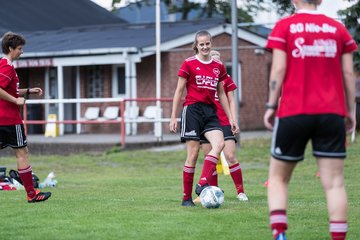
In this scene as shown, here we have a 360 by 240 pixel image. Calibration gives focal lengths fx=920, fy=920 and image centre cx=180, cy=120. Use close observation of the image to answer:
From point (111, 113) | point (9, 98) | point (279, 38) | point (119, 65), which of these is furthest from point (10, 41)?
point (119, 65)

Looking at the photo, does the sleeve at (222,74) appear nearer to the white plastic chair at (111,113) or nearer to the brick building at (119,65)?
the brick building at (119,65)

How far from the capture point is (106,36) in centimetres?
3628

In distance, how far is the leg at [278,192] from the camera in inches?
274

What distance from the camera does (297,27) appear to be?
6.93m

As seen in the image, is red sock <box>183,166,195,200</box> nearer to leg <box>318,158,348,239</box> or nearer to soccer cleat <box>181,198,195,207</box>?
soccer cleat <box>181,198,195,207</box>

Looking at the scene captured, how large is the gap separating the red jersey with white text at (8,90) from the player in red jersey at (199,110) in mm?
1817

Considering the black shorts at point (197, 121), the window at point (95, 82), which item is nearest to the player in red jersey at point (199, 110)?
the black shorts at point (197, 121)

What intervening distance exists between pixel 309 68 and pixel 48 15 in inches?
1484

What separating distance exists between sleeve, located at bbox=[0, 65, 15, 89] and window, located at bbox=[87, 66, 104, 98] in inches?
997

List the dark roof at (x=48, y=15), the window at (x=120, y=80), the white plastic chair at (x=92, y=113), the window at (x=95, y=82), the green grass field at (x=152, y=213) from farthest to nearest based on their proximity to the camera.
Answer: the dark roof at (x=48, y=15) → the window at (x=95, y=82) → the window at (x=120, y=80) → the white plastic chair at (x=92, y=113) → the green grass field at (x=152, y=213)

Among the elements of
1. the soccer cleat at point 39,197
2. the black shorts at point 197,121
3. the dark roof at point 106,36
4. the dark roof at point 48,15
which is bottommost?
the soccer cleat at point 39,197

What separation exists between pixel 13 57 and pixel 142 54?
21511 mm

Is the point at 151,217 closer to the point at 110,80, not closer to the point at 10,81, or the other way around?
the point at 10,81

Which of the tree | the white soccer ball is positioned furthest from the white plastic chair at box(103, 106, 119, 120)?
the white soccer ball
